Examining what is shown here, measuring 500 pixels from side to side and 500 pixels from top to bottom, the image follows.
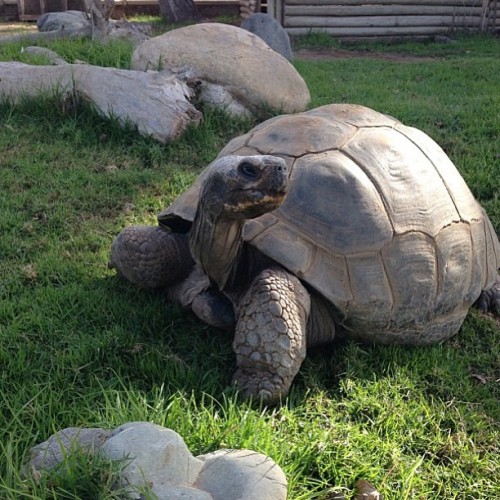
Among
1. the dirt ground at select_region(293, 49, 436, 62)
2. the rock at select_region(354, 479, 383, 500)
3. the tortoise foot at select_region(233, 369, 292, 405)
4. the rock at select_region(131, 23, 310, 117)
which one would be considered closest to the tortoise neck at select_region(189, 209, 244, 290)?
the tortoise foot at select_region(233, 369, 292, 405)

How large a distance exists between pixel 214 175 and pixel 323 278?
24.6 inches

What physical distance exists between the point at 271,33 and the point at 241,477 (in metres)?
9.16

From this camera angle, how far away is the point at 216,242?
2379mm

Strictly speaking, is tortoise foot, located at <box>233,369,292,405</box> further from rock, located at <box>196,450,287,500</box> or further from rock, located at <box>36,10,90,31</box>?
rock, located at <box>36,10,90,31</box>

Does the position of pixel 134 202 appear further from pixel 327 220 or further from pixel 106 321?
pixel 327 220

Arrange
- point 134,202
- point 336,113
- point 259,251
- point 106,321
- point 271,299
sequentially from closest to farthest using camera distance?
point 271,299 < point 259,251 < point 106,321 < point 336,113 < point 134,202

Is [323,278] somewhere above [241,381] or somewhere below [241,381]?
above

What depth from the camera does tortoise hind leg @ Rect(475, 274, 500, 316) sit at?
3.27 metres

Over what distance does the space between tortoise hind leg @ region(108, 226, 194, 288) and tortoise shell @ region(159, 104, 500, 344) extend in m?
0.10

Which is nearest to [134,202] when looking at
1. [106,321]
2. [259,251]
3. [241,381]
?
[106,321]

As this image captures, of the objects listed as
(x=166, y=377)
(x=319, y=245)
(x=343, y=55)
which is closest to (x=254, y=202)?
(x=319, y=245)

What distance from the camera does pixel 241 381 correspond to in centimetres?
246

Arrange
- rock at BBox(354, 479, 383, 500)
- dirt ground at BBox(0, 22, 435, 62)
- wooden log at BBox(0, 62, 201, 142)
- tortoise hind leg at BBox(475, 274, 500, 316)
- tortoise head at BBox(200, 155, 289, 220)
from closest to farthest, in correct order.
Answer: rock at BBox(354, 479, 383, 500) < tortoise head at BBox(200, 155, 289, 220) < tortoise hind leg at BBox(475, 274, 500, 316) < wooden log at BBox(0, 62, 201, 142) < dirt ground at BBox(0, 22, 435, 62)

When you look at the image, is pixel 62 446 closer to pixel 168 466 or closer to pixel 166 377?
pixel 168 466
